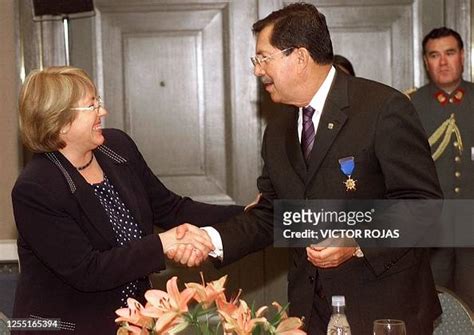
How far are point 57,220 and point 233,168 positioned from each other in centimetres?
243

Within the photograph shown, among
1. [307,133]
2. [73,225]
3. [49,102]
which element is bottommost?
[73,225]

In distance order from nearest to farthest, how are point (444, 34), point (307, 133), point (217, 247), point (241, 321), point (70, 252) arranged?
point (241, 321)
point (70, 252)
point (307, 133)
point (217, 247)
point (444, 34)

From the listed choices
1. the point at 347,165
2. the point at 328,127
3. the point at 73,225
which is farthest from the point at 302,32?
the point at 73,225

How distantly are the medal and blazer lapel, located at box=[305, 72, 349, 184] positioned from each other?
0.06m

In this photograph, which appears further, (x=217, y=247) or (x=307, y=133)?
(x=217, y=247)

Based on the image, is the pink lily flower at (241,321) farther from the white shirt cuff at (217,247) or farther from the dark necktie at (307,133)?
the white shirt cuff at (217,247)

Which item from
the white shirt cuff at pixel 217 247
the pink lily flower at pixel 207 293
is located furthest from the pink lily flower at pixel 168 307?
the white shirt cuff at pixel 217 247

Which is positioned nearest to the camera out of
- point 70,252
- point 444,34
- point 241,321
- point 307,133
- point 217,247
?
point 241,321

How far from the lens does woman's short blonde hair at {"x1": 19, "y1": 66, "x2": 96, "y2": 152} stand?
3029 mm

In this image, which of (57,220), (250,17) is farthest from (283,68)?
(250,17)

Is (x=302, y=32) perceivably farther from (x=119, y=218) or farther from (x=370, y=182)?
(x=119, y=218)

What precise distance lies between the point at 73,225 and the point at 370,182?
88 cm

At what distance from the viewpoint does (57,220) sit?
2971 millimetres

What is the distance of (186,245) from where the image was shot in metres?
3.18
